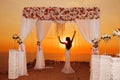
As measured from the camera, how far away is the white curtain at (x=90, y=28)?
9.02 metres

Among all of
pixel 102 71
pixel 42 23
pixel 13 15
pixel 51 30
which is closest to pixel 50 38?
Result: pixel 51 30

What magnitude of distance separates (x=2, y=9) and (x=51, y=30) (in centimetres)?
215

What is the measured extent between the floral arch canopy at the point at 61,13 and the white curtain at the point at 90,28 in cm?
16

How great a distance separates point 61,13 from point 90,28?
109 centimetres

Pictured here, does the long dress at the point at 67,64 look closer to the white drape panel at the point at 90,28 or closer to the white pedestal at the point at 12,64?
the white drape panel at the point at 90,28

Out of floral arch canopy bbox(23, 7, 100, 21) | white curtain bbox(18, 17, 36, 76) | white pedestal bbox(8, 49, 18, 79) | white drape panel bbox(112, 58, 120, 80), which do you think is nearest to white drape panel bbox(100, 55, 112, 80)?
white drape panel bbox(112, 58, 120, 80)

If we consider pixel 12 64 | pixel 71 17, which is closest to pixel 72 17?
pixel 71 17

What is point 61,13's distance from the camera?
9.37 meters

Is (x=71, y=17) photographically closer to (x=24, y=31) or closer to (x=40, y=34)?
(x=24, y=31)

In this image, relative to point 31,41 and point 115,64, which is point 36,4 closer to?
point 31,41

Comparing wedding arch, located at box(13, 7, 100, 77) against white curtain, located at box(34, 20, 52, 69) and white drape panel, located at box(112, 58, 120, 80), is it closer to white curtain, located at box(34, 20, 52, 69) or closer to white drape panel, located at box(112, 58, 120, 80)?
white curtain, located at box(34, 20, 52, 69)

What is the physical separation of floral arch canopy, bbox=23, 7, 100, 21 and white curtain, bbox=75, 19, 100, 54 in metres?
0.16

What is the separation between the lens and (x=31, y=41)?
11.5 m

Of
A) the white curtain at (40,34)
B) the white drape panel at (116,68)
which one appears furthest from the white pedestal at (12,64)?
the white drape panel at (116,68)
